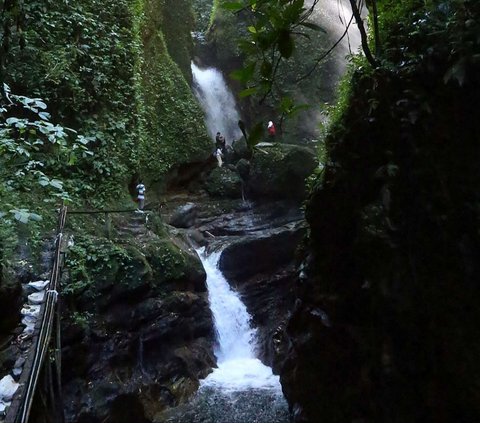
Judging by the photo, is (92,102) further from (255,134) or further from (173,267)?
(255,134)

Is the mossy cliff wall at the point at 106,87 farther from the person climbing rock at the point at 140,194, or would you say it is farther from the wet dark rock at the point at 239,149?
the wet dark rock at the point at 239,149

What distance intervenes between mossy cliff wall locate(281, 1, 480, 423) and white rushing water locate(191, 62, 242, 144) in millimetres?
13419

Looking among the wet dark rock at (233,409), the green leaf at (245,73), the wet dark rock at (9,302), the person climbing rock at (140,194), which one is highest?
the person climbing rock at (140,194)

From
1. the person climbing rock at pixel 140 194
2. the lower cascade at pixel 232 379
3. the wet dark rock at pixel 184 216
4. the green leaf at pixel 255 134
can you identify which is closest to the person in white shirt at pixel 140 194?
the person climbing rock at pixel 140 194

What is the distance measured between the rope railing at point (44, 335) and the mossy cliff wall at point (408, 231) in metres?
2.97

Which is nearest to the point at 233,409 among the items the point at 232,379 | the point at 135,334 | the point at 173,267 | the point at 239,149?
the point at 232,379

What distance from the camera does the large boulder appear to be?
13.5m

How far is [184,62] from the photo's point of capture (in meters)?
17.4

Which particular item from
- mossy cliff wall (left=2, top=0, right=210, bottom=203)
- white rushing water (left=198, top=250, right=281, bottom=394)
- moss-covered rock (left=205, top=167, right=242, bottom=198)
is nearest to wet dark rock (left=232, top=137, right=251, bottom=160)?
moss-covered rock (left=205, top=167, right=242, bottom=198)

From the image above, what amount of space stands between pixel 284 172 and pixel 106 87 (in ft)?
17.9

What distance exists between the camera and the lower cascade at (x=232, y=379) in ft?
23.5

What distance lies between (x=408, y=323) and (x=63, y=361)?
494cm

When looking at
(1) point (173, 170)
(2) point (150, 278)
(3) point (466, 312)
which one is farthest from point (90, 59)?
(3) point (466, 312)

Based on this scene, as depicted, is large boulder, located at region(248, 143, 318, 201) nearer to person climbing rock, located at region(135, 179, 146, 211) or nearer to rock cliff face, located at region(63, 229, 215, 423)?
person climbing rock, located at region(135, 179, 146, 211)
